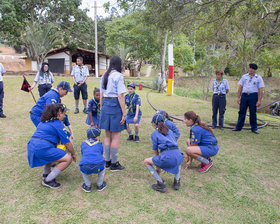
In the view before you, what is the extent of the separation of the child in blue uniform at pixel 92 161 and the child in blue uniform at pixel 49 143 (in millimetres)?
334

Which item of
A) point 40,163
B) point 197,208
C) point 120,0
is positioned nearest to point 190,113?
point 197,208

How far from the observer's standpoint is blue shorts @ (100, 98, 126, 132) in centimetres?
349

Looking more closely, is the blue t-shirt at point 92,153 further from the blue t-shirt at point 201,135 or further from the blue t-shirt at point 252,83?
the blue t-shirt at point 252,83

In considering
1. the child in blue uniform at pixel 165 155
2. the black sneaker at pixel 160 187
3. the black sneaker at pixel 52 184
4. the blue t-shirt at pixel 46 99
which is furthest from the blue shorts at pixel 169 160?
the blue t-shirt at pixel 46 99

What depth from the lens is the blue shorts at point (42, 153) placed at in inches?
118

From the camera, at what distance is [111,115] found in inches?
138

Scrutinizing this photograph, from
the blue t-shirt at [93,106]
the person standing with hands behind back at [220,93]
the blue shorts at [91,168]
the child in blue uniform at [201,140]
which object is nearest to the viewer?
the blue shorts at [91,168]

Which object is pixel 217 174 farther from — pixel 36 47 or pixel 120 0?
pixel 36 47

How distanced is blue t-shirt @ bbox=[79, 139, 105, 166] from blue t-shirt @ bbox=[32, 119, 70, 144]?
340mm

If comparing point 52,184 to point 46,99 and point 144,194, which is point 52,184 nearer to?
point 144,194

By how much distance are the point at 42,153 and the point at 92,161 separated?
0.69 m

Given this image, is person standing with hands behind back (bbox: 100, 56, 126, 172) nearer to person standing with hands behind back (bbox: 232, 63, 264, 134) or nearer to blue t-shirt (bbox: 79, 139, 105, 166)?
blue t-shirt (bbox: 79, 139, 105, 166)

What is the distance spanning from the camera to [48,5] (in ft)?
→ 90.5

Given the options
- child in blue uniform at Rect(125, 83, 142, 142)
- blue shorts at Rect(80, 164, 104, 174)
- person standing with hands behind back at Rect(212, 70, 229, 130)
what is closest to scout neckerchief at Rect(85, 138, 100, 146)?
blue shorts at Rect(80, 164, 104, 174)
